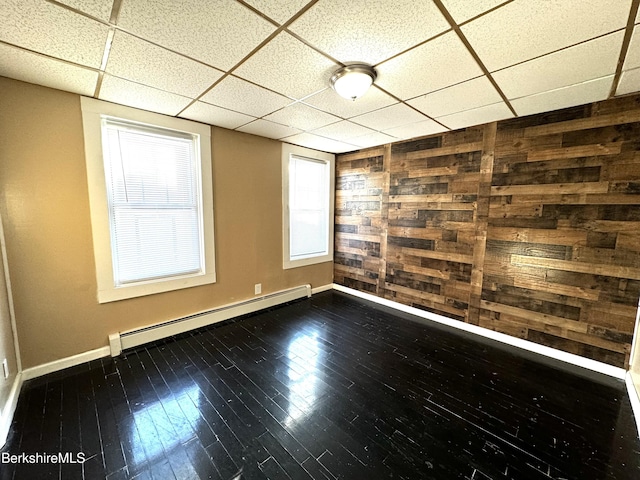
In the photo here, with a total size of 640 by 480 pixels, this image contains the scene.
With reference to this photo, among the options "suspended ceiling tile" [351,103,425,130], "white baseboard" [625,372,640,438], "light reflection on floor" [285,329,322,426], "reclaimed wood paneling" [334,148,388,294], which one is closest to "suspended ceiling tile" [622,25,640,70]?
"suspended ceiling tile" [351,103,425,130]

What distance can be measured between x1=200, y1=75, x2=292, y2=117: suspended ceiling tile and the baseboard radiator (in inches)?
94.1

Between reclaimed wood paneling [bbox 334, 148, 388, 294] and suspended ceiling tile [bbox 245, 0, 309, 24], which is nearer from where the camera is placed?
suspended ceiling tile [bbox 245, 0, 309, 24]

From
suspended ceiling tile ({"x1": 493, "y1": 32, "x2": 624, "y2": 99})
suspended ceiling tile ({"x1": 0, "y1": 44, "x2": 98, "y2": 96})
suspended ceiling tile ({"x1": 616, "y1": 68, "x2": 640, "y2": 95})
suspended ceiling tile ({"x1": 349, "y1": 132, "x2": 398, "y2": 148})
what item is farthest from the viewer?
suspended ceiling tile ({"x1": 349, "y1": 132, "x2": 398, "y2": 148})

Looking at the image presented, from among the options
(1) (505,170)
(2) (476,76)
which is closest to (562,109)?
(1) (505,170)

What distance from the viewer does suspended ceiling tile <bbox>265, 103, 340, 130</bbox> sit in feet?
8.21

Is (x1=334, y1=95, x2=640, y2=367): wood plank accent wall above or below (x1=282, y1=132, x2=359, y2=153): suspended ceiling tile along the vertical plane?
below

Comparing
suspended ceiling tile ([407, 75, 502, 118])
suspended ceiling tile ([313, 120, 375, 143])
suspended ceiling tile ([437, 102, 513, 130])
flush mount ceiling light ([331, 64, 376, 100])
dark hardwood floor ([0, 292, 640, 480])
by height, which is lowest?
dark hardwood floor ([0, 292, 640, 480])

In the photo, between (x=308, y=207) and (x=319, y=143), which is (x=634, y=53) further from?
(x=308, y=207)

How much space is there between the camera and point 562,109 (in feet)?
7.93

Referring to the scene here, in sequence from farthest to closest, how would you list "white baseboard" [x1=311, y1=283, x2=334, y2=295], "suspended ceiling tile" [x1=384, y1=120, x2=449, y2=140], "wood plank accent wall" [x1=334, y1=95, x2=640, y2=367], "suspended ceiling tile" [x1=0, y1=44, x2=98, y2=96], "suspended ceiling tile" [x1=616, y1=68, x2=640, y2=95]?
"white baseboard" [x1=311, y1=283, x2=334, y2=295] → "suspended ceiling tile" [x1=384, y1=120, x2=449, y2=140] → "wood plank accent wall" [x1=334, y1=95, x2=640, y2=367] → "suspended ceiling tile" [x1=616, y1=68, x2=640, y2=95] → "suspended ceiling tile" [x1=0, y1=44, x2=98, y2=96]

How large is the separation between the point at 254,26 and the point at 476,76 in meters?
1.59

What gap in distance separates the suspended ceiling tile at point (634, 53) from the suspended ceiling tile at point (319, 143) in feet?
8.90

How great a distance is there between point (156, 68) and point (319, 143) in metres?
2.35

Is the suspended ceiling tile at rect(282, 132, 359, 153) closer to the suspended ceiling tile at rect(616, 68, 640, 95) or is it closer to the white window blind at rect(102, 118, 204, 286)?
the white window blind at rect(102, 118, 204, 286)
